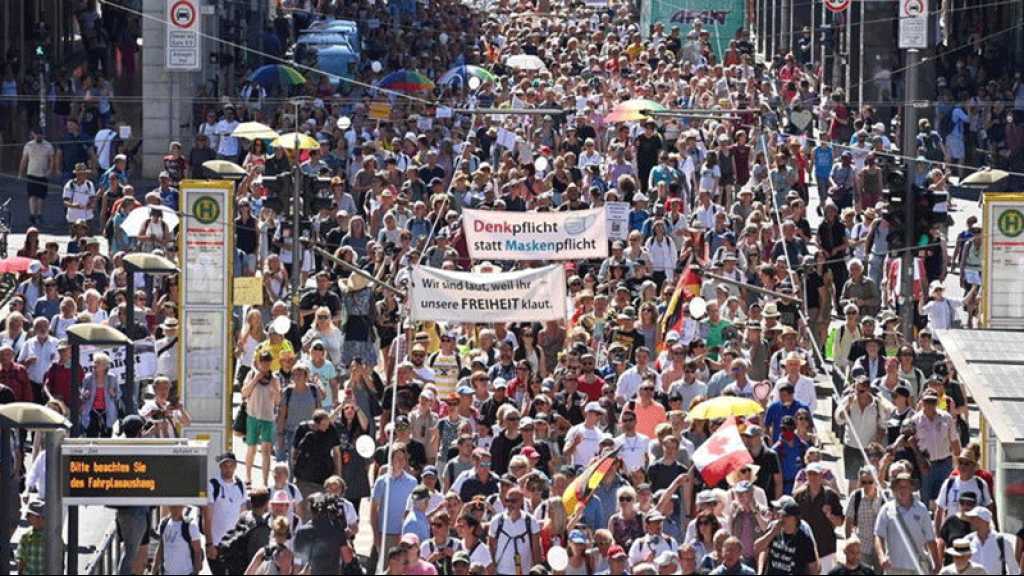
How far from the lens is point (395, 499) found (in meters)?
22.1

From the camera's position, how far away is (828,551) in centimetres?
2170

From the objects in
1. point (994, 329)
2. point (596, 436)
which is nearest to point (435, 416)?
point (596, 436)

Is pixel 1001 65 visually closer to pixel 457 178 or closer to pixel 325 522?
pixel 457 178

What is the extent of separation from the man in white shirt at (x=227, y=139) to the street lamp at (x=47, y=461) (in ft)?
62.4

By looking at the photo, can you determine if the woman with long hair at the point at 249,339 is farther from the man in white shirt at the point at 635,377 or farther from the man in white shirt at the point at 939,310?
the man in white shirt at the point at 939,310

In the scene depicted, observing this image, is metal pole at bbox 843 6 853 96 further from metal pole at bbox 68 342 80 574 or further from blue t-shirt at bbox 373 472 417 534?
blue t-shirt at bbox 373 472 417 534

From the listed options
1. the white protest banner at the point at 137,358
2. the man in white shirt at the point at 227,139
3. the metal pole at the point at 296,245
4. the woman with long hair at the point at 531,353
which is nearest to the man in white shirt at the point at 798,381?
the woman with long hair at the point at 531,353

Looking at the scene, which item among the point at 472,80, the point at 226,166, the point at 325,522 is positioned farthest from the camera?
the point at 472,80

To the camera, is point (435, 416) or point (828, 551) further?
point (435, 416)

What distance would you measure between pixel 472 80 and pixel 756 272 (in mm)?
20010

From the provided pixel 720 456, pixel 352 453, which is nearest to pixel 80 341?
pixel 352 453

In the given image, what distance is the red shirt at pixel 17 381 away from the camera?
84.1 feet

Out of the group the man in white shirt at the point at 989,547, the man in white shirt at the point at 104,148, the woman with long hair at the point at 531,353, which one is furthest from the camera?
the man in white shirt at the point at 104,148

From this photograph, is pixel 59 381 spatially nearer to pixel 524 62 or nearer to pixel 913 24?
pixel 913 24
